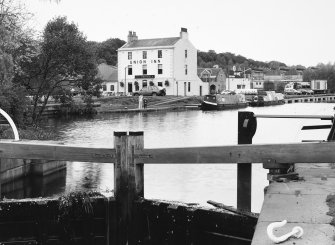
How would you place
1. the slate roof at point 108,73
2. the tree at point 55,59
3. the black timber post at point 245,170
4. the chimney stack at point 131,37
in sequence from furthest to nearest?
1. the slate roof at point 108,73
2. the chimney stack at point 131,37
3. the tree at point 55,59
4. the black timber post at point 245,170

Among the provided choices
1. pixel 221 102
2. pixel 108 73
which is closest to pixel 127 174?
pixel 221 102

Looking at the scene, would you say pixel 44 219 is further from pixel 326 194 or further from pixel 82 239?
pixel 326 194

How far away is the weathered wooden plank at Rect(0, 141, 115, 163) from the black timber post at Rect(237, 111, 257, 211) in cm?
187

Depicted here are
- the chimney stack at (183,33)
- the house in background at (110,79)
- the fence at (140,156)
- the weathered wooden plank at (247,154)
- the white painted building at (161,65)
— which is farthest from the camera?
the house in background at (110,79)

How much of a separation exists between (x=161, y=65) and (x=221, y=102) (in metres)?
15.7

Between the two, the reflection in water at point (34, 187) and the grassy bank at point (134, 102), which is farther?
the grassy bank at point (134, 102)

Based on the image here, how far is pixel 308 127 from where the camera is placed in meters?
11.6

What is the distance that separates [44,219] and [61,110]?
5798cm

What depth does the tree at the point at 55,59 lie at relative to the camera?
50.3 metres

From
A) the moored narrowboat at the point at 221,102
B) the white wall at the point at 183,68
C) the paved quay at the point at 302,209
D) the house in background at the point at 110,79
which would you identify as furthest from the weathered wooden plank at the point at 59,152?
the house in background at the point at 110,79

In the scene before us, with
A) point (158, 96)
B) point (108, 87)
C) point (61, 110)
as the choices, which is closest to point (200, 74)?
point (108, 87)

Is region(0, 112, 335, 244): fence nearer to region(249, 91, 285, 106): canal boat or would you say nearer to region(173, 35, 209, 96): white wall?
region(173, 35, 209, 96): white wall

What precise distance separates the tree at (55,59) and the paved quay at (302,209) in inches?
1729

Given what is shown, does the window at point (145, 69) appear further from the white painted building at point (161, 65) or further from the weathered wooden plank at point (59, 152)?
the weathered wooden plank at point (59, 152)
